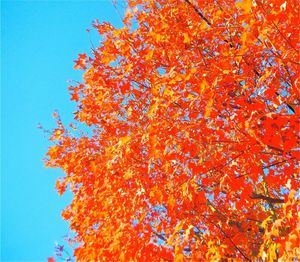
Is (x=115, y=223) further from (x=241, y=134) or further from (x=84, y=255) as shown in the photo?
(x=241, y=134)

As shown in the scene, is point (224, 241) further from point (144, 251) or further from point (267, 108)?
point (267, 108)

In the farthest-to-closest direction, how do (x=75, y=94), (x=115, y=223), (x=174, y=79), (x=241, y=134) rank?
(x=75, y=94), (x=115, y=223), (x=241, y=134), (x=174, y=79)

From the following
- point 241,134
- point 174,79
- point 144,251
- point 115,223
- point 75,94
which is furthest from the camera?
point 75,94

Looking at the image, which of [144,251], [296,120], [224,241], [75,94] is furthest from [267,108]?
[75,94]

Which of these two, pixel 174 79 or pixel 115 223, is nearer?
pixel 174 79

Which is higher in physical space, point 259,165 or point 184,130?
point 184,130

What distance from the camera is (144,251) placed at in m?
7.38

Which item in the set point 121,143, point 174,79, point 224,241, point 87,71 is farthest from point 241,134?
point 87,71

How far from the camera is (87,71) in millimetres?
8305

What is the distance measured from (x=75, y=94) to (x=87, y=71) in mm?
1212

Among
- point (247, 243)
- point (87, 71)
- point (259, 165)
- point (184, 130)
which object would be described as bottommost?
point (247, 243)

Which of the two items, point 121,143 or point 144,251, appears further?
point 144,251

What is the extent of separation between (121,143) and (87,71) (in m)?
3.19

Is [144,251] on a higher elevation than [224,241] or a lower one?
higher
